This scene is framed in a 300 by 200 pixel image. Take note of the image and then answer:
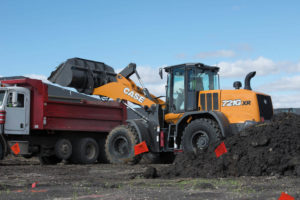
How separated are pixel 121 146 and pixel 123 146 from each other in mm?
117

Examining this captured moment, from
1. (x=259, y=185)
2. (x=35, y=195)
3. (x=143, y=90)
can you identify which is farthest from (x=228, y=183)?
(x=143, y=90)

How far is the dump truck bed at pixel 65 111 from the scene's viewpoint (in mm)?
14844

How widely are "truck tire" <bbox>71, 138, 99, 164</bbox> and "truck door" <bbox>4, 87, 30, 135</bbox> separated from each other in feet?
6.64

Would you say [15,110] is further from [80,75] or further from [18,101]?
[80,75]

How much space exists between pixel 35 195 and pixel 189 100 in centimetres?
711

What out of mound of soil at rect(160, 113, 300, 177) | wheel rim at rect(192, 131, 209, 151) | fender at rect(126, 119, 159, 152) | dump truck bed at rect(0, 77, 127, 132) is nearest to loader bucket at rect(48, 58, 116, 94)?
dump truck bed at rect(0, 77, 127, 132)

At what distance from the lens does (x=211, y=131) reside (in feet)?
39.4

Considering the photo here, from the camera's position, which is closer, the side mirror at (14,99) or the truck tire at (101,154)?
the side mirror at (14,99)

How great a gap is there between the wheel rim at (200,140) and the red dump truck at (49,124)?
503 centimetres

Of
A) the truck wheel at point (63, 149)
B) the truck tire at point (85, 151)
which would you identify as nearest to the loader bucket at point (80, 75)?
the truck wheel at point (63, 149)

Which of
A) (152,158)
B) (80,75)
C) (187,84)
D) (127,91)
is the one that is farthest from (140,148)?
(80,75)

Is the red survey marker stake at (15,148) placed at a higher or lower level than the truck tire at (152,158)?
higher

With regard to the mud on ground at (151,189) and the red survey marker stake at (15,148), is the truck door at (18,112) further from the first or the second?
the mud on ground at (151,189)

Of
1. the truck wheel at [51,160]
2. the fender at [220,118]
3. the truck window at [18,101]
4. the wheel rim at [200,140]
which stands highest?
the truck window at [18,101]
